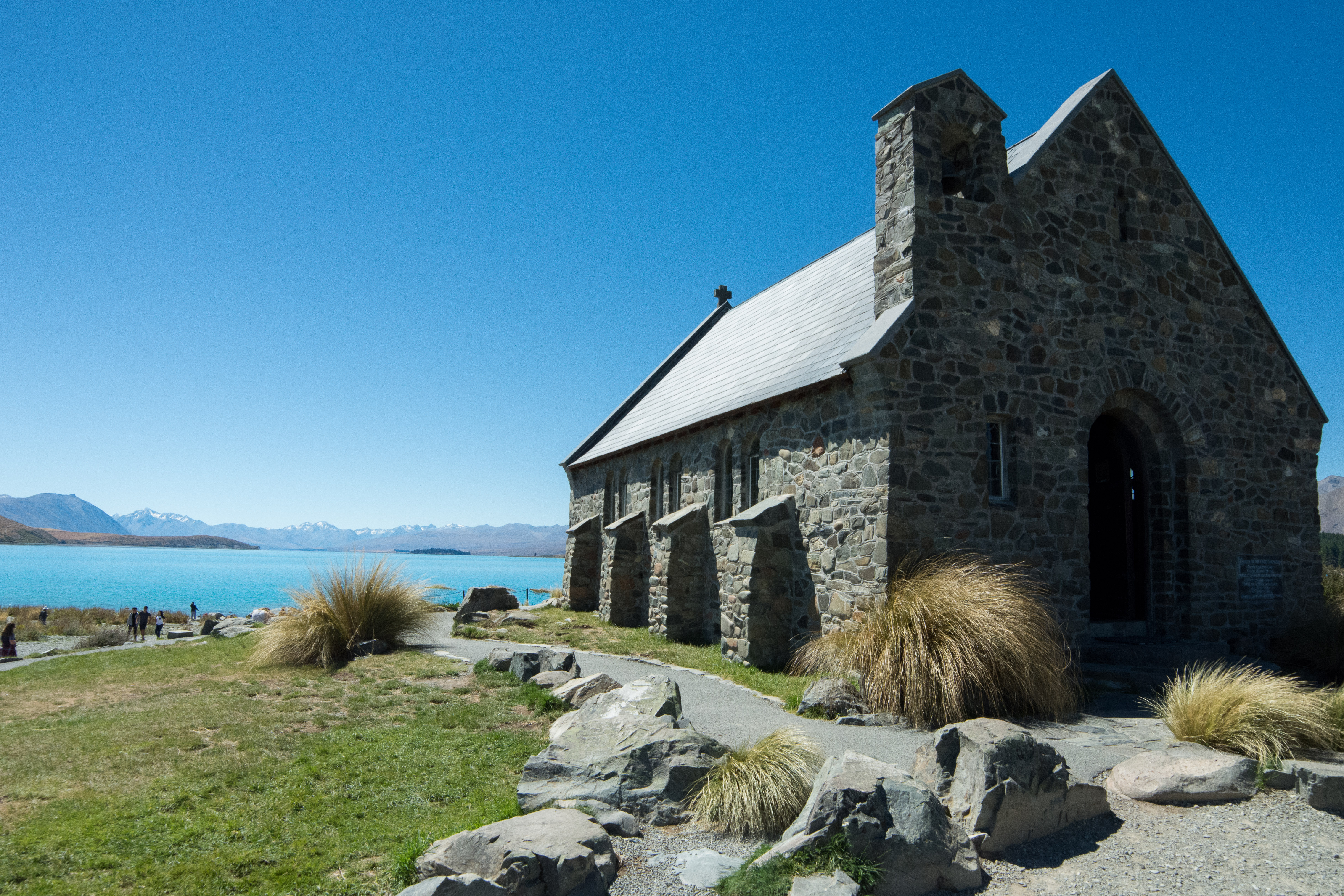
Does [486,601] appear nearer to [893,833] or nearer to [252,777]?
[252,777]

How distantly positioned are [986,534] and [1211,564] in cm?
501

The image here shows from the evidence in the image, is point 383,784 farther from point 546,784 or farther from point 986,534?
point 986,534

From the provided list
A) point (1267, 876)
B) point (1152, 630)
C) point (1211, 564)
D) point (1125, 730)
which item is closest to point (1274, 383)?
point (1211, 564)

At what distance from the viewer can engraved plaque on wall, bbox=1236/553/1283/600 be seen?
44.1ft

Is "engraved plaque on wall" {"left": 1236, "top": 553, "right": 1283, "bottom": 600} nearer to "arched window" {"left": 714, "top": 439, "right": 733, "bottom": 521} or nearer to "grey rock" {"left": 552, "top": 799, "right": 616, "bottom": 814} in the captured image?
"arched window" {"left": 714, "top": 439, "right": 733, "bottom": 521}

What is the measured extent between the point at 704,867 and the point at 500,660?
756cm

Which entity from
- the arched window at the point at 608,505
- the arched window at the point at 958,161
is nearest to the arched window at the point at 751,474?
the arched window at the point at 958,161

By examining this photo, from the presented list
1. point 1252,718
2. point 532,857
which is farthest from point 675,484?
point 532,857

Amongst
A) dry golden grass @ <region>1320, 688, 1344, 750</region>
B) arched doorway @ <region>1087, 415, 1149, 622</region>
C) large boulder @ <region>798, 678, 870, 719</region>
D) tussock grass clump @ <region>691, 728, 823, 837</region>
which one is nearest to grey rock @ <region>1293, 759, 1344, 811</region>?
dry golden grass @ <region>1320, 688, 1344, 750</region>

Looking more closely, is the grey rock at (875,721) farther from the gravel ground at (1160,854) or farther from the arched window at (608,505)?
the arched window at (608,505)

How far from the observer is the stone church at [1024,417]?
11227mm

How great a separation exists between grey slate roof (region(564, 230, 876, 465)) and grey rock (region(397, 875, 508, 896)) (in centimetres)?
855

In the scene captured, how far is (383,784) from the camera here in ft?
22.0

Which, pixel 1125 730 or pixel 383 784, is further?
pixel 1125 730
